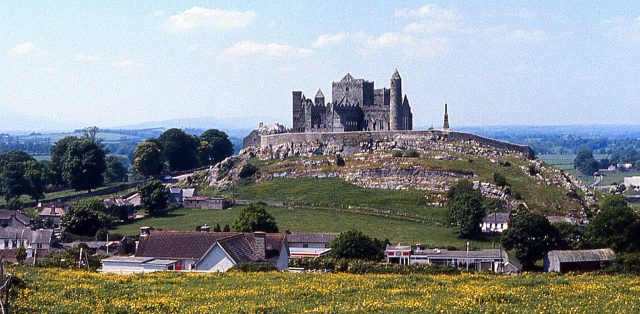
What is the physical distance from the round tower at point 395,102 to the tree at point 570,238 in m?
57.2

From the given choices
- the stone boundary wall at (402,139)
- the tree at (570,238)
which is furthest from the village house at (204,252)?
the stone boundary wall at (402,139)

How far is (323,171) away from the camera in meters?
115

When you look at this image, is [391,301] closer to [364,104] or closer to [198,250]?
[198,250]

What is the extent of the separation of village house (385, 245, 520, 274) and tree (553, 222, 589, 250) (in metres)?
4.46

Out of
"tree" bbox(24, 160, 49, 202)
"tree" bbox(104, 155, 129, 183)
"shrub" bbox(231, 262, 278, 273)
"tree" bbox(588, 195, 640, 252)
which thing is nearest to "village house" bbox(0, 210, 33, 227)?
"tree" bbox(24, 160, 49, 202)

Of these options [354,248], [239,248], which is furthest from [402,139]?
[239,248]

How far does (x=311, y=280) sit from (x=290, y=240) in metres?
40.1

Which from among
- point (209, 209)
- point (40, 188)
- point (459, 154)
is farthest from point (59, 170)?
point (459, 154)

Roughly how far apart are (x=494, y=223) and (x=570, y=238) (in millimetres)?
18771

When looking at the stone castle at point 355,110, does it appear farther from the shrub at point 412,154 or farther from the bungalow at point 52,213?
the bungalow at point 52,213

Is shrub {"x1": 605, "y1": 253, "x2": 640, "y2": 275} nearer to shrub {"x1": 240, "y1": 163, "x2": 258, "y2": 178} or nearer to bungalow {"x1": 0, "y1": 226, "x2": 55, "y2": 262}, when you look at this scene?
bungalow {"x1": 0, "y1": 226, "x2": 55, "y2": 262}

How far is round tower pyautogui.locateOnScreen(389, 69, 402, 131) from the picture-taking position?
125 metres

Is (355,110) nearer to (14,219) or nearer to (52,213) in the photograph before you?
(52,213)

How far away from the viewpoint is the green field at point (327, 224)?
80775 mm
